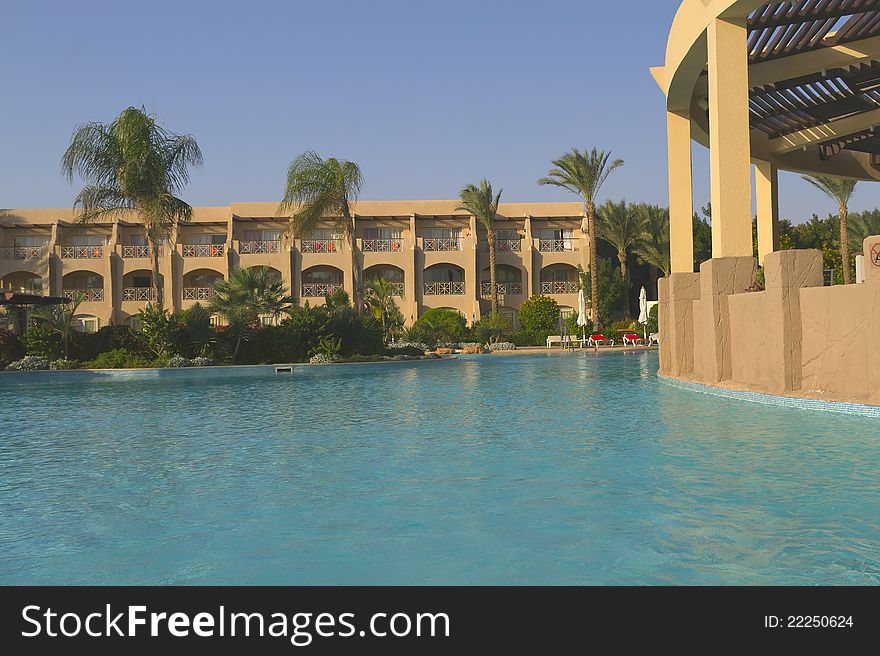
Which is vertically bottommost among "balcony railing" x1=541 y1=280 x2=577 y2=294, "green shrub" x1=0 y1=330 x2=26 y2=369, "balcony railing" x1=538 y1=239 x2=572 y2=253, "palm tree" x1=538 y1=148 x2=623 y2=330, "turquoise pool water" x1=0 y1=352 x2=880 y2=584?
"turquoise pool water" x1=0 y1=352 x2=880 y2=584

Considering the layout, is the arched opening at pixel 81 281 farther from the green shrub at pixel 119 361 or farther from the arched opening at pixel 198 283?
the green shrub at pixel 119 361

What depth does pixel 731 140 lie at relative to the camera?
13.5 meters

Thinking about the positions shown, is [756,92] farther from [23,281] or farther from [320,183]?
[23,281]

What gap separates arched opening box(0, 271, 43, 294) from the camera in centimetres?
4188

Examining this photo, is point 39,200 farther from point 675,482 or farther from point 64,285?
point 675,482

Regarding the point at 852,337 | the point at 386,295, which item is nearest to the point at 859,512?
the point at 852,337

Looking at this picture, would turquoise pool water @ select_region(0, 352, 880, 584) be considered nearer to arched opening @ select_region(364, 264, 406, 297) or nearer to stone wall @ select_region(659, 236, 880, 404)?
stone wall @ select_region(659, 236, 880, 404)

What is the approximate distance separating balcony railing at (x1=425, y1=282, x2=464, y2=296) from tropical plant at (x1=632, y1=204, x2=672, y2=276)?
393 inches

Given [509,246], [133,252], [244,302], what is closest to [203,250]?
[133,252]

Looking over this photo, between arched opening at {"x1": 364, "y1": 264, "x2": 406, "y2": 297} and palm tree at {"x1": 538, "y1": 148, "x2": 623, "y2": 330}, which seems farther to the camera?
arched opening at {"x1": 364, "y1": 264, "x2": 406, "y2": 297}

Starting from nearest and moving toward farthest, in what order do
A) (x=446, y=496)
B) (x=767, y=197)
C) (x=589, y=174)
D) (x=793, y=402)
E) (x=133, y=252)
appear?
1. (x=446, y=496)
2. (x=793, y=402)
3. (x=767, y=197)
4. (x=589, y=174)
5. (x=133, y=252)

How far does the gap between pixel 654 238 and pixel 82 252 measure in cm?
3096

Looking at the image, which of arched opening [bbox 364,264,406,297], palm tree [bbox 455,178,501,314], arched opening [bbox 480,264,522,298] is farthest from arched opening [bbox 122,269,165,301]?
arched opening [bbox 480,264,522,298]

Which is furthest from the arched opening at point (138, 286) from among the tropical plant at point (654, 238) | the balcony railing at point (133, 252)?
the tropical plant at point (654, 238)
